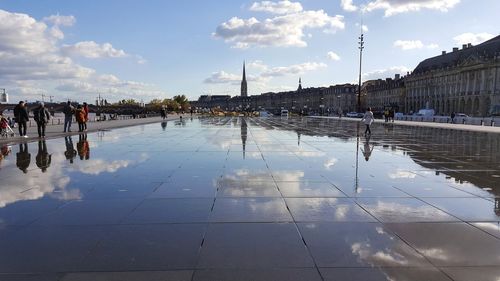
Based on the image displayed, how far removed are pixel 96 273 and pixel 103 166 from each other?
7414 mm

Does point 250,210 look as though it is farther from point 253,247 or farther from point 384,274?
point 384,274

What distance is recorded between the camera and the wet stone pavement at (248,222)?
4.34m

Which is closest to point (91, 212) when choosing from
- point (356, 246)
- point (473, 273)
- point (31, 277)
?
point (31, 277)

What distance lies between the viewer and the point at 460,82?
454 feet

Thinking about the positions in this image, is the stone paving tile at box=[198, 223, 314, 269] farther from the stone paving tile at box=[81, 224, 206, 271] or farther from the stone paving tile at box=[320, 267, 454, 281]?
the stone paving tile at box=[320, 267, 454, 281]

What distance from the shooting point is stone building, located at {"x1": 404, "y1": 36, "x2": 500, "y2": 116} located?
400ft

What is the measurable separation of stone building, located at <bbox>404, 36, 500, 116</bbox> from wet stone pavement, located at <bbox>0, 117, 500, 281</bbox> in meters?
105

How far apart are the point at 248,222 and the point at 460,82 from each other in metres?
151

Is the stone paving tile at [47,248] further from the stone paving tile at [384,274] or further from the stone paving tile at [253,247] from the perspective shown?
the stone paving tile at [384,274]

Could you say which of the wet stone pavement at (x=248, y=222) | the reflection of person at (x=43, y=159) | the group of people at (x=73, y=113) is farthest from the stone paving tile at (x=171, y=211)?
the group of people at (x=73, y=113)

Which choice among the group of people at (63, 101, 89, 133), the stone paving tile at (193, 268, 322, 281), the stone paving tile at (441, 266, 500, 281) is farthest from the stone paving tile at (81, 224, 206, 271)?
the group of people at (63, 101, 89, 133)

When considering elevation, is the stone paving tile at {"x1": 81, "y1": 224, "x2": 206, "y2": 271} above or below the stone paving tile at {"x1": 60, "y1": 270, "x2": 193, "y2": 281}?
above

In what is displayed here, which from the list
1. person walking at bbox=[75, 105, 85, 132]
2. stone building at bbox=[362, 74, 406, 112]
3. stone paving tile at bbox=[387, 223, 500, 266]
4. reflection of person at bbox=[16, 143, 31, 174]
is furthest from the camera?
stone building at bbox=[362, 74, 406, 112]

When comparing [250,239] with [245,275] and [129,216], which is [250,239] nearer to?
[245,275]
